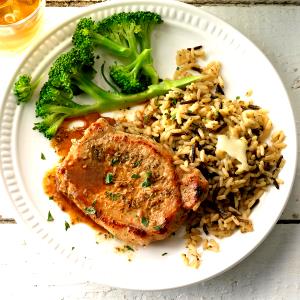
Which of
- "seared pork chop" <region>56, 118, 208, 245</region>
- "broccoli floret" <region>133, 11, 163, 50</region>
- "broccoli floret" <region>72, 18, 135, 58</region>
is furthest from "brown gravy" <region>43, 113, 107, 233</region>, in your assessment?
"broccoli floret" <region>133, 11, 163, 50</region>

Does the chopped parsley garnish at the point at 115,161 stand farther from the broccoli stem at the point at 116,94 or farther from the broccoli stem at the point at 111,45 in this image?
the broccoli stem at the point at 111,45

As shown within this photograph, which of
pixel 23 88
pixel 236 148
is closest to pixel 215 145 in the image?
pixel 236 148

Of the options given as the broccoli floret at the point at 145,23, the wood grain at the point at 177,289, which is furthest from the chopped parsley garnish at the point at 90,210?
the broccoli floret at the point at 145,23

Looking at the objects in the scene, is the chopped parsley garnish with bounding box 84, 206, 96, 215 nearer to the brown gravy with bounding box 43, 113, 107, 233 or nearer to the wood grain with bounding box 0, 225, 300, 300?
the brown gravy with bounding box 43, 113, 107, 233

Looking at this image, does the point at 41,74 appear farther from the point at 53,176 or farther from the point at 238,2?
the point at 238,2

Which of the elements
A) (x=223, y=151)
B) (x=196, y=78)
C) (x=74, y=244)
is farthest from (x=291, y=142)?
(x=74, y=244)
